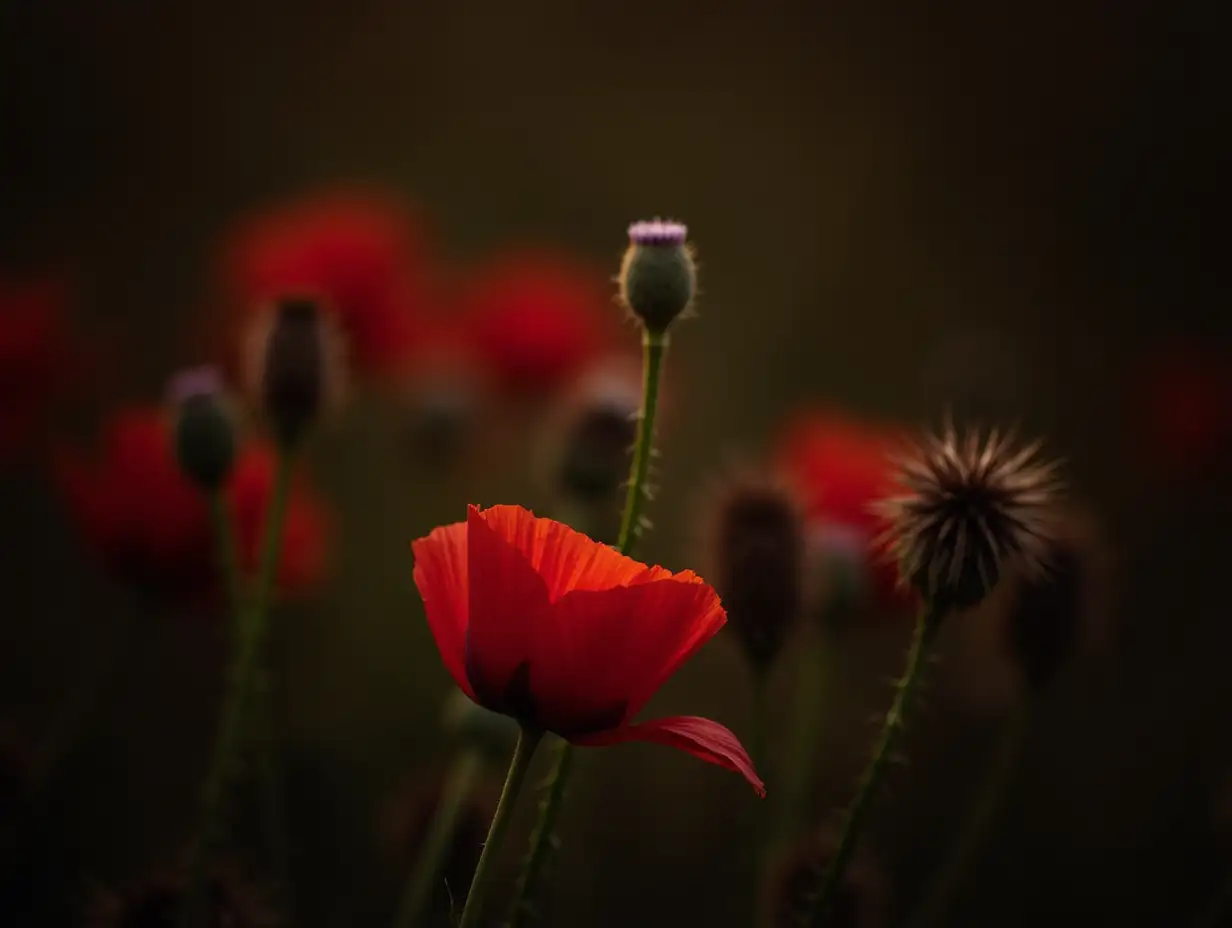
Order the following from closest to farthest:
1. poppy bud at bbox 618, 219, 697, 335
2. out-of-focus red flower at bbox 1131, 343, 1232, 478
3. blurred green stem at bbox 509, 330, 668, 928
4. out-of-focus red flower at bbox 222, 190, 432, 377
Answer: blurred green stem at bbox 509, 330, 668, 928, poppy bud at bbox 618, 219, 697, 335, out-of-focus red flower at bbox 222, 190, 432, 377, out-of-focus red flower at bbox 1131, 343, 1232, 478

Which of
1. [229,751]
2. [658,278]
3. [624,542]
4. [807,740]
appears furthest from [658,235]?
[807,740]

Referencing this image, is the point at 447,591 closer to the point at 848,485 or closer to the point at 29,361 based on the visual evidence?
the point at 848,485

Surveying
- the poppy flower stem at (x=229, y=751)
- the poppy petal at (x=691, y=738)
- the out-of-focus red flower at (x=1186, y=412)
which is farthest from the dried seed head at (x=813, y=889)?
the out-of-focus red flower at (x=1186, y=412)

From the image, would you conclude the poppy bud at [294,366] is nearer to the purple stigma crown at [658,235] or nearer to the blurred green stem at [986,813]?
the purple stigma crown at [658,235]

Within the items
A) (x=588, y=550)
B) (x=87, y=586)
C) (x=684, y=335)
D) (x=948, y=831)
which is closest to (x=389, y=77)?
(x=684, y=335)

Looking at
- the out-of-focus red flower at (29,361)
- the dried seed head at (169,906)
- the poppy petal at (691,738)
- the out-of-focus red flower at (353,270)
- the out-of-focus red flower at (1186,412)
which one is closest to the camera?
the poppy petal at (691,738)

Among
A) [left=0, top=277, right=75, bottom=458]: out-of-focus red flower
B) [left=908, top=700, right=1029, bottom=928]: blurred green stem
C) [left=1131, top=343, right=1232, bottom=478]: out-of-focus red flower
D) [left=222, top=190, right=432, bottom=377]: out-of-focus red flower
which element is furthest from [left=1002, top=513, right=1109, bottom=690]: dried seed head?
[left=0, top=277, right=75, bottom=458]: out-of-focus red flower

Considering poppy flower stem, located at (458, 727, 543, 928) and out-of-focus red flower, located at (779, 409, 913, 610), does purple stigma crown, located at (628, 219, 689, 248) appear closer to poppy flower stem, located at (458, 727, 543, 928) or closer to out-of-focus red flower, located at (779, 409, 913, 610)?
poppy flower stem, located at (458, 727, 543, 928)
